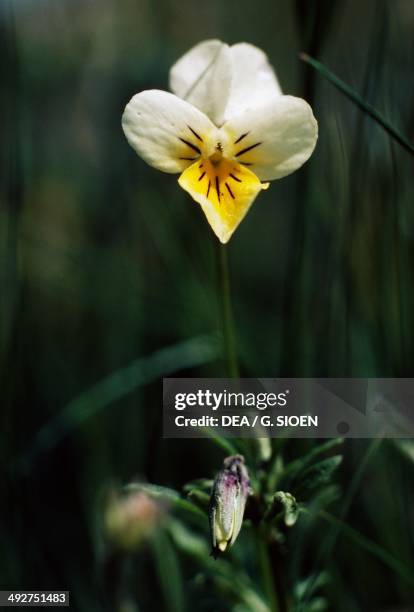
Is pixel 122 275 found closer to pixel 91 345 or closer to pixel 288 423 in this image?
pixel 91 345

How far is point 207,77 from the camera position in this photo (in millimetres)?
903

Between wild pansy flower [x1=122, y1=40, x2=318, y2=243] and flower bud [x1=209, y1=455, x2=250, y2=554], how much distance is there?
0.85 feet

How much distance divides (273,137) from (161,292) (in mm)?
1103

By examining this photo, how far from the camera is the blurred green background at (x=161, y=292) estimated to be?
49.1 inches

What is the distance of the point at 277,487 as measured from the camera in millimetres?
924

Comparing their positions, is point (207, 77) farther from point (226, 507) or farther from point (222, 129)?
point (226, 507)

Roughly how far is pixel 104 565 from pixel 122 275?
77 cm

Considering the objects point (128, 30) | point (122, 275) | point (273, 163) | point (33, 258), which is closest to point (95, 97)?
point (128, 30)

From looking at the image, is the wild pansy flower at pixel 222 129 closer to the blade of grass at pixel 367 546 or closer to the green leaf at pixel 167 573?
the blade of grass at pixel 367 546

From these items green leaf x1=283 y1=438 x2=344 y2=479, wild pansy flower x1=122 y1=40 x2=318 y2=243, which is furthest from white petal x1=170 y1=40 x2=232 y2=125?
green leaf x1=283 y1=438 x2=344 y2=479

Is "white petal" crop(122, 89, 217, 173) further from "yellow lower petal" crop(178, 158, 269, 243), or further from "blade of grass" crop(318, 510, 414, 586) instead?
"blade of grass" crop(318, 510, 414, 586)

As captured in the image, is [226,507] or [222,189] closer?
[226,507]

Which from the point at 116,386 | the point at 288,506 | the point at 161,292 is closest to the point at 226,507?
the point at 288,506

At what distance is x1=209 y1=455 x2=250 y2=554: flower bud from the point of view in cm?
77
